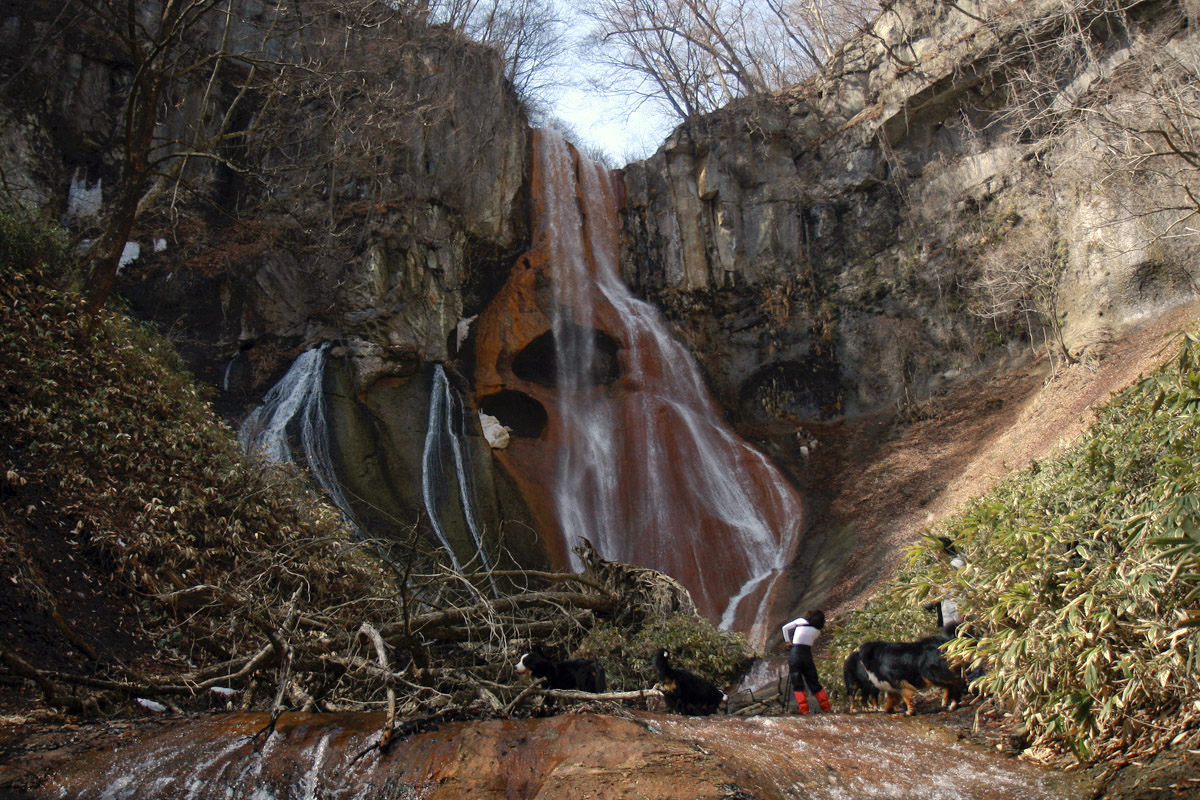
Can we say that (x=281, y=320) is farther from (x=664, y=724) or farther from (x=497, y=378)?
(x=664, y=724)

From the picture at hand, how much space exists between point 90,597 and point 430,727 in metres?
3.57

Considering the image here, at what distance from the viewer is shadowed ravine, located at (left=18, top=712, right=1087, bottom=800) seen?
369cm

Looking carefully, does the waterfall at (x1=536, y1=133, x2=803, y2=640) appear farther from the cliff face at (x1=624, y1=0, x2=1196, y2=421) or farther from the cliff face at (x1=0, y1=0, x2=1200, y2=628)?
the cliff face at (x1=624, y1=0, x2=1196, y2=421)

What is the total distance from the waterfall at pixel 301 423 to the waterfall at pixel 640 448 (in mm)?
5485

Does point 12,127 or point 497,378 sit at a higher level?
point 12,127

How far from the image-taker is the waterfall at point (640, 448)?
1755 centimetres

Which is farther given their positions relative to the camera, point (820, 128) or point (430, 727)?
point (820, 128)

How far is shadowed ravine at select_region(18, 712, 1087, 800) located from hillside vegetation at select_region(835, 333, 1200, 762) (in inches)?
16.8

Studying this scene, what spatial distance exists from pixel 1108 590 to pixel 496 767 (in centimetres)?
350

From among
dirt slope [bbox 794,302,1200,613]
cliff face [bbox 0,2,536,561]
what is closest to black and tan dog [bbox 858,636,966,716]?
dirt slope [bbox 794,302,1200,613]

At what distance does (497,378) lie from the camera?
65.7 ft

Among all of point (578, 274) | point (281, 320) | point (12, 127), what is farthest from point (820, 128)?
point (12, 127)

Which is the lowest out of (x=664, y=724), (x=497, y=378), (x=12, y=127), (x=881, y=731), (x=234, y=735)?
(x=881, y=731)

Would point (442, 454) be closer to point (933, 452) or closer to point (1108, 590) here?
point (933, 452)
